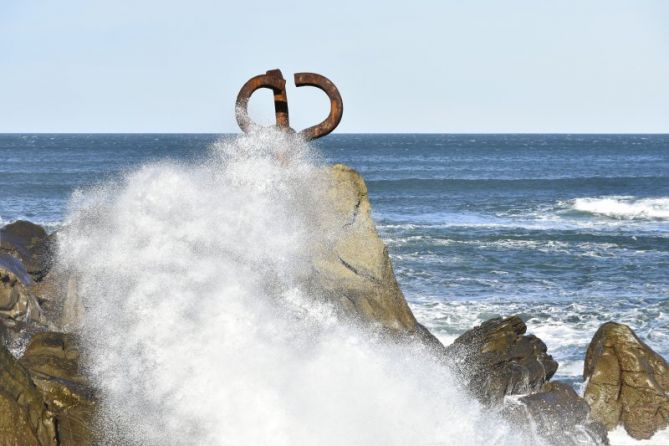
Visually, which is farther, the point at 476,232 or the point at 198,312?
the point at 476,232

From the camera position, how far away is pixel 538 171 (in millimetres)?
56062

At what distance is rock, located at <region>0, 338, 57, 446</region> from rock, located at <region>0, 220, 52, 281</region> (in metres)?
5.78

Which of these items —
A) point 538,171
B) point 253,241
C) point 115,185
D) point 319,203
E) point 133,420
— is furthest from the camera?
point 538,171

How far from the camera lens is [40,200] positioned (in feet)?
123

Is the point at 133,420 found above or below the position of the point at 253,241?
below

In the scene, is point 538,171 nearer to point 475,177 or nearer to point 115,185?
point 475,177

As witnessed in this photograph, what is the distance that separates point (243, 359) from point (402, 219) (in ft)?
78.1

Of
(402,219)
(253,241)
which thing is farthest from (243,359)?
(402,219)

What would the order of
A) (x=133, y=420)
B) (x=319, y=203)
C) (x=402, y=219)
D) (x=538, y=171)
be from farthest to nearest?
(x=538, y=171) → (x=402, y=219) → (x=319, y=203) → (x=133, y=420)
